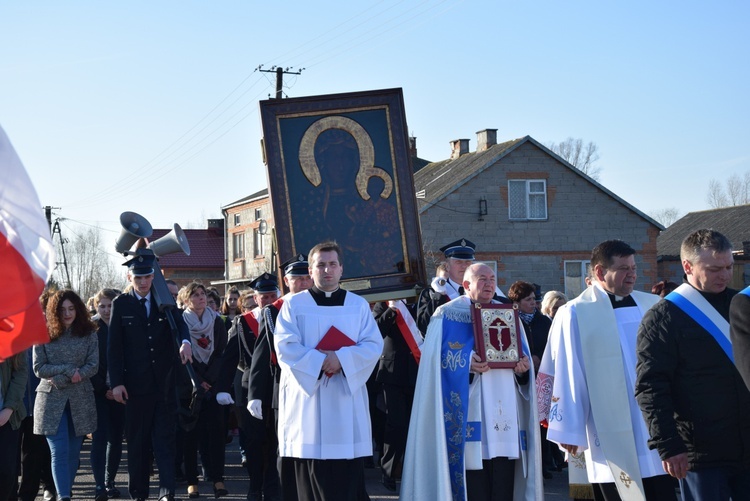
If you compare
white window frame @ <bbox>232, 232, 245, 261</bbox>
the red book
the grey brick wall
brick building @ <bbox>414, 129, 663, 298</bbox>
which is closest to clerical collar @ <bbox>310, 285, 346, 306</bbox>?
the red book

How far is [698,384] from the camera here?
5.60 m

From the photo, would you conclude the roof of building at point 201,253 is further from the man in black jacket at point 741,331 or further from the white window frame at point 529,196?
the man in black jacket at point 741,331

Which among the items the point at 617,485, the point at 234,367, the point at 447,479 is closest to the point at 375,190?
the point at 234,367

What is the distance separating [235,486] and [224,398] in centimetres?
132

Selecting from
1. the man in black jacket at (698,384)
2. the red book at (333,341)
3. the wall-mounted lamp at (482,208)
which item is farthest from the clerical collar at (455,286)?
the wall-mounted lamp at (482,208)

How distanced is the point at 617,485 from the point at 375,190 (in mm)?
4221

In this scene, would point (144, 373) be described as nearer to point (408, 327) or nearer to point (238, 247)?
point (408, 327)

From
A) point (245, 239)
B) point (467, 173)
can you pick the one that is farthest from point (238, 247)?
point (467, 173)

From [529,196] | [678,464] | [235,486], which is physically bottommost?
[235,486]

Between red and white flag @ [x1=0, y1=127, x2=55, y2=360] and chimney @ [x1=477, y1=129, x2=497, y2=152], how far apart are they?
37839mm

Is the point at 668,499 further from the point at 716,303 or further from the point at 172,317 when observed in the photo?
the point at 172,317

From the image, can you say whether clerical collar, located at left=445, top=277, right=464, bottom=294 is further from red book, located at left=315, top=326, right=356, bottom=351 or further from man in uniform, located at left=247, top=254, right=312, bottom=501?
red book, located at left=315, top=326, right=356, bottom=351

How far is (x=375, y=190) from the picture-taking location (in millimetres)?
9977

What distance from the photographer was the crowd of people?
567 cm
